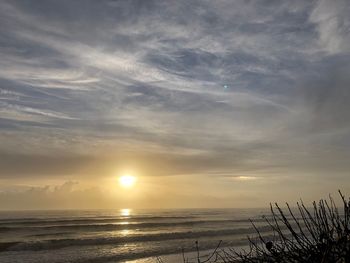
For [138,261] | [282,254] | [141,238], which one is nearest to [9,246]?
[141,238]

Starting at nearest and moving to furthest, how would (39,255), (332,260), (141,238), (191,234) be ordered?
(332,260) → (39,255) → (141,238) → (191,234)

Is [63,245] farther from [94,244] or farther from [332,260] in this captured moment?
[332,260]

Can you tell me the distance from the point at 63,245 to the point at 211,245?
45.0 feet

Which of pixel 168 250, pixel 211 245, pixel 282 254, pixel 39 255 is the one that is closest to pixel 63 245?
pixel 39 255

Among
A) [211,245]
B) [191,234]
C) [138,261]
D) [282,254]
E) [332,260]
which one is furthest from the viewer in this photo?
[191,234]

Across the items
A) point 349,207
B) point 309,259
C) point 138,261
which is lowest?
point 138,261

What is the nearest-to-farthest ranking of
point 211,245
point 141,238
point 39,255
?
point 39,255, point 211,245, point 141,238

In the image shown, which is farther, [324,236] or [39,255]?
[39,255]

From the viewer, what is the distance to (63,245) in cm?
3797

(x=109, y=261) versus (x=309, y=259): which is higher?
(x=309, y=259)

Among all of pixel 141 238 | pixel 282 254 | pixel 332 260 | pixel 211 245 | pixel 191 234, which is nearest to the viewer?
pixel 332 260

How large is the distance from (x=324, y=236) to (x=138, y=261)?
2299 cm

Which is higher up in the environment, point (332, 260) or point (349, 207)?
point (349, 207)

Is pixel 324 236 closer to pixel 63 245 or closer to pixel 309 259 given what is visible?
pixel 309 259
